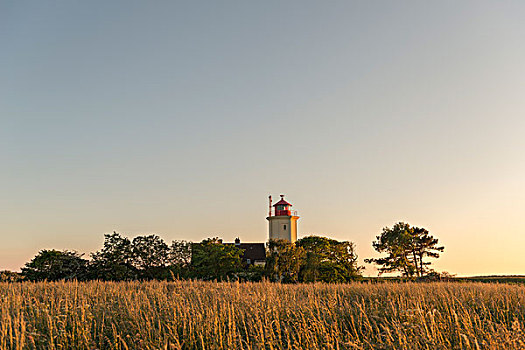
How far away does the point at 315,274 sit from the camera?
28.2 m

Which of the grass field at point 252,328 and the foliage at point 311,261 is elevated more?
the foliage at point 311,261

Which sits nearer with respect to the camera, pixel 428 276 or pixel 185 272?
pixel 185 272

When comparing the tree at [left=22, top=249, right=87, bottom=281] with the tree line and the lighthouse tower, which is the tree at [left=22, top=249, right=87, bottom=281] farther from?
the lighthouse tower

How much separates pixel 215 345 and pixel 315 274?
22.0 metres

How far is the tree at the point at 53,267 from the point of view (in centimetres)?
2866

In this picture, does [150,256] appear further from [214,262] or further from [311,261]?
[311,261]

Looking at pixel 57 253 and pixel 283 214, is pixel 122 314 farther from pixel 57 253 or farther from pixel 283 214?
pixel 283 214

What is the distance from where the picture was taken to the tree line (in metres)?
28.2

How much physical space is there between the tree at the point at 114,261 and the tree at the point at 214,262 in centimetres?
431

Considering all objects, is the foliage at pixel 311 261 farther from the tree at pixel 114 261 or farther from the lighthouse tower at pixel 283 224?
the lighthouse tower at pixel 283 224

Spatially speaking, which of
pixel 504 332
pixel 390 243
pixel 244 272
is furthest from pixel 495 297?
pixel 390 243

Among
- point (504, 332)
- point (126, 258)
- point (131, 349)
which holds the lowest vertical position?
point (131, 349)

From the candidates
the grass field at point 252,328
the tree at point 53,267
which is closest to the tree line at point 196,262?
the tree at point 53,267

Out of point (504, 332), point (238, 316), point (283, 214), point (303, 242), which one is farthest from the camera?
point (283, 214)
